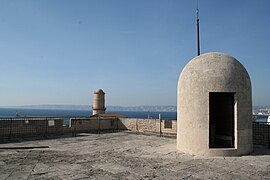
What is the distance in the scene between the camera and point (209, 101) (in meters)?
10.1

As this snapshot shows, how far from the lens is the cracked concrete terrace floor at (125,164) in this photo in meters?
7.05

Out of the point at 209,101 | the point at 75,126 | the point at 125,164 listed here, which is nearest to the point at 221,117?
the point at 209,101

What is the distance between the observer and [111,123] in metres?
20.9

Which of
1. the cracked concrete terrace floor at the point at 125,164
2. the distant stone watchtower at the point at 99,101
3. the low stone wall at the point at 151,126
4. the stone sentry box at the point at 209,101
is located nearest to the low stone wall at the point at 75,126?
the low stone wall at the point at 151,126

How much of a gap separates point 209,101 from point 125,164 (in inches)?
171

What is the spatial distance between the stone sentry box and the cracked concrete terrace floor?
21.6 inches

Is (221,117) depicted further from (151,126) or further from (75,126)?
(75,126)

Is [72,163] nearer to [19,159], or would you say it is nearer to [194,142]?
[19,159]

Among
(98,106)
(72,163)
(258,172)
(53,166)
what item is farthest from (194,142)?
(98,106)

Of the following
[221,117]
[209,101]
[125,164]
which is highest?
[209,101]

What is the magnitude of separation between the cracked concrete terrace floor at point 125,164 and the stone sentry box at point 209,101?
0.55m

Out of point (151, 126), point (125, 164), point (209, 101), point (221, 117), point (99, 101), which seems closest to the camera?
point (125, 164)

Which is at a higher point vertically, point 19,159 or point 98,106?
point 98,106

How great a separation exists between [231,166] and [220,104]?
533 cm
